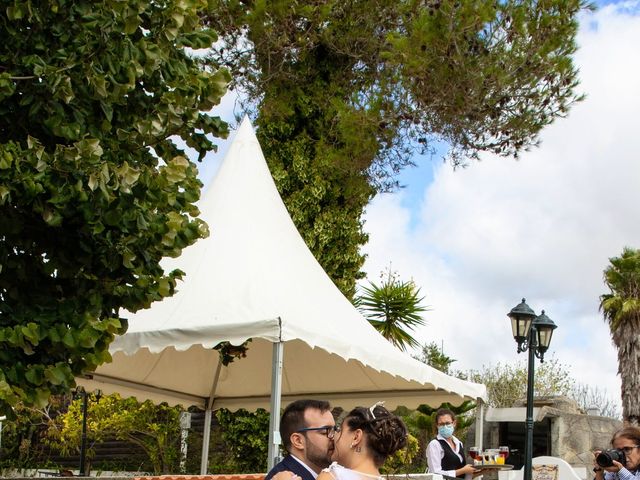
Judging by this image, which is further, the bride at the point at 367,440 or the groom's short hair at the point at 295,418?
the groom's short hair at the point at 295,418

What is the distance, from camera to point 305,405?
4.46m

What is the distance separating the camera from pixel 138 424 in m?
19.3

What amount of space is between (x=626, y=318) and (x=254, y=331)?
864 inches

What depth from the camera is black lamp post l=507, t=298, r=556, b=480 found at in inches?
482

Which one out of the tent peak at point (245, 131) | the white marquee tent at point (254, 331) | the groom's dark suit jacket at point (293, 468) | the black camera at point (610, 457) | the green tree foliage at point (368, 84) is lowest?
the groom's dark suit jacket at point (293, 468)

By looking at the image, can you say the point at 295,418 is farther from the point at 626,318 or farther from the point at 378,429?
the point at 626,318

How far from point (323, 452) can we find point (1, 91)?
2.92m

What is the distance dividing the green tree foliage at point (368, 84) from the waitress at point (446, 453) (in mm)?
8218

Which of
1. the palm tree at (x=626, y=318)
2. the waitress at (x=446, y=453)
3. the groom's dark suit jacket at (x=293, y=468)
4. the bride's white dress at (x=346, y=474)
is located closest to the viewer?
the bride's white dress at (x=346, y=474)

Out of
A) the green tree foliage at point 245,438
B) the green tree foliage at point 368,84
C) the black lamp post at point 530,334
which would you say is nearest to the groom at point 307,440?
the black lamp post at point 530,334

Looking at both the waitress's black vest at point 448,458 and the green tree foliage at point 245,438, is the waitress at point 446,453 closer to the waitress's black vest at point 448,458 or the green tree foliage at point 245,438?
the waitress's black vest at point 448,458

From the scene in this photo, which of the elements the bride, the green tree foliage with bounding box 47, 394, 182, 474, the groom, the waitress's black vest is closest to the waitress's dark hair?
the bride

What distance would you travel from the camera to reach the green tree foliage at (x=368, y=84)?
17203mm

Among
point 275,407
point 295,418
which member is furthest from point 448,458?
point 295,418
